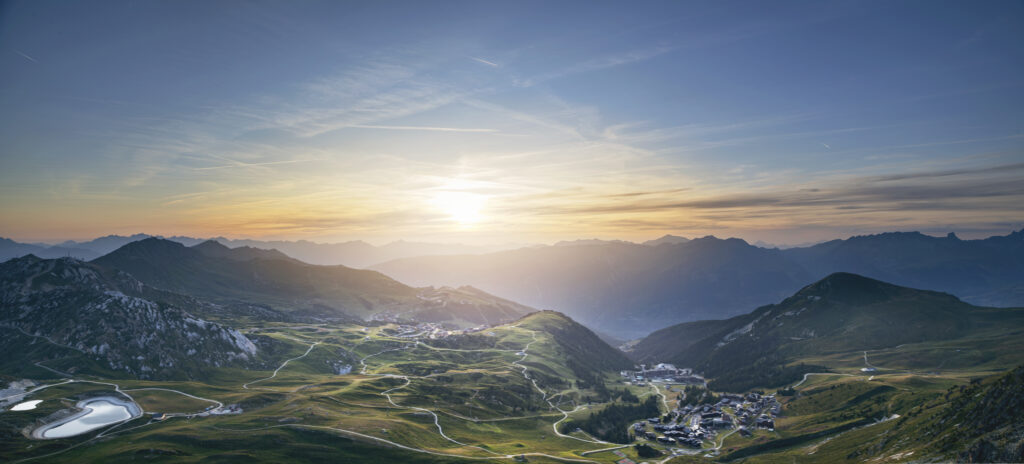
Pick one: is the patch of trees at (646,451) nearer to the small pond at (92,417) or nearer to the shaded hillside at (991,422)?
the shaded hillside at (991,422)

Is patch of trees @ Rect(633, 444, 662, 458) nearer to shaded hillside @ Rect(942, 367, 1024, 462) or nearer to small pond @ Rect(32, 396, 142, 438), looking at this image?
shaded hillside @ Rect(942, 367, 1024, 462)

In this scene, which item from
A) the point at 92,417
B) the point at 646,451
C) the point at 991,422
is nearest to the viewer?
the point at 991,422

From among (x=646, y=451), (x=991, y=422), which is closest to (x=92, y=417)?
(x=646, y=451)

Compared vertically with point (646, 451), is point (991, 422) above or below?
above

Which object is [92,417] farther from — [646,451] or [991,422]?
[991,422]

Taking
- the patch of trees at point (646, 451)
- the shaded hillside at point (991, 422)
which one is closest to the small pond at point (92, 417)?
the patch of trees at point (646, 451)

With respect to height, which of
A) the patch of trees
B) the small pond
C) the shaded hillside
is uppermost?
the shaded hillside

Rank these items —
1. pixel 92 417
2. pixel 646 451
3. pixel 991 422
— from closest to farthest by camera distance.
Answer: pixel 991 422, pixel 92 417, pixel 646 451

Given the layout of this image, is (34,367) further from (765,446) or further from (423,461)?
(765,446)

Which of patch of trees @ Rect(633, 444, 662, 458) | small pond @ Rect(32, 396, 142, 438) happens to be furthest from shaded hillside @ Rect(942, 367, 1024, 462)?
small pond @ Rect(32, 396, 142, 438)

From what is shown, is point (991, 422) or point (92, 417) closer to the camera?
point (991, 422)

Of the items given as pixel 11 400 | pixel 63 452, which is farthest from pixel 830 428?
pixel 11 400
